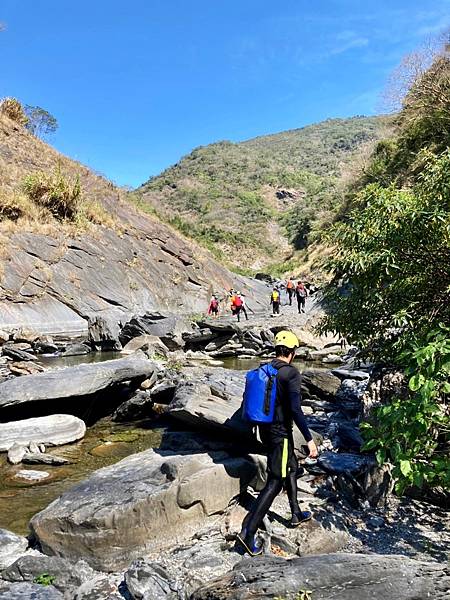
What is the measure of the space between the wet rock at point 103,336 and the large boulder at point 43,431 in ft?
30.0

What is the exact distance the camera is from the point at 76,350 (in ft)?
57.2

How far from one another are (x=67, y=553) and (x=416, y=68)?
2652 cm

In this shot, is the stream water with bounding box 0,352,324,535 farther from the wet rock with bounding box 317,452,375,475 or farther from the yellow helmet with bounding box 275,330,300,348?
the yellow helmet with bounding box 275,330,300,348

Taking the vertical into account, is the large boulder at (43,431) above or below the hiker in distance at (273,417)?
below

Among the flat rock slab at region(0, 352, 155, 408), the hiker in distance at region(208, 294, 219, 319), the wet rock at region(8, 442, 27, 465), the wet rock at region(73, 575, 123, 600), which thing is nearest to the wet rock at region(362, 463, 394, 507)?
the wet rock at region(73, 575, 123, 600)

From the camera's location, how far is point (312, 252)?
48531 millimetres

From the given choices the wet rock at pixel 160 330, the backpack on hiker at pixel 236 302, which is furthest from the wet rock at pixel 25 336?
the backpack on hiker at pixel 236 302

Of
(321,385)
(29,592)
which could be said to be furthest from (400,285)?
(321,385)

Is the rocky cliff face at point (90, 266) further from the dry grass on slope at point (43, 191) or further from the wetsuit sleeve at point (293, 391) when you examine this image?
the wetsuit sleeve at point (293, 391)

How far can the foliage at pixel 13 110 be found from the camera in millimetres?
→ 35000

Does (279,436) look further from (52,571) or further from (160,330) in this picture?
(160,330)

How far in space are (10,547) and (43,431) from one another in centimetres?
364

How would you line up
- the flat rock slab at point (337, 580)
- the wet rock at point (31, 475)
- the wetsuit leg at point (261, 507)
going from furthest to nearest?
1. the wet rock at point (31, 475)
2. the wetsuit leg at point (261, 507)
3. the flat rock slab at point (337, 580)

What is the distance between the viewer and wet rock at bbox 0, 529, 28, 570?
15.7 ft
